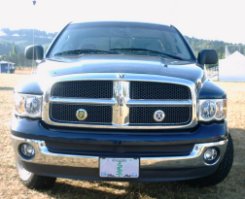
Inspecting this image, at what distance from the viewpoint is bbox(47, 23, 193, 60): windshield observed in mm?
4695

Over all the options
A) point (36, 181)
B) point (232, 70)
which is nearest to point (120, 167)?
point (36, 181)

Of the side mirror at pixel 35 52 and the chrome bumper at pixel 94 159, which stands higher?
the side mirror at pixel 35 52

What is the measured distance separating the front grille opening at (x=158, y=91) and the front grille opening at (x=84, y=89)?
20 centimetres

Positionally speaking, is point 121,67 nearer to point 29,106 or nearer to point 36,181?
point 29,106

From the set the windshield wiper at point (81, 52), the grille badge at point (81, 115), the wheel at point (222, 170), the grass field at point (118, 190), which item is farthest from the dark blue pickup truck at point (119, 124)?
the windshield wiper at point (81, 52)

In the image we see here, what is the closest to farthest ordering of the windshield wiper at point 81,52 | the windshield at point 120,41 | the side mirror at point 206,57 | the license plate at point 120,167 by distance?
1. the license plate at point 120,167
2. the windshield wiper at point 81,52
3. the windshield at point 120,41
4. the side mirror at point 206,57

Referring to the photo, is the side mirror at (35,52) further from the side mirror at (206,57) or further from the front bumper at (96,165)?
the side mirror at (206,57)

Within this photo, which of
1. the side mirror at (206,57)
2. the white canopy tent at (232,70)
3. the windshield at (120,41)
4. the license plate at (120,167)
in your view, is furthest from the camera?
the white canopy tent at (232,70)

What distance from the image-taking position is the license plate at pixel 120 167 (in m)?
3.33

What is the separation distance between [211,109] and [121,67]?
83cm

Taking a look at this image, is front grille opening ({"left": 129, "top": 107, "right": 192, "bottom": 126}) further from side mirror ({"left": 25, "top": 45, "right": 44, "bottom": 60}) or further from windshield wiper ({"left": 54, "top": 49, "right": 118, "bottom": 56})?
side mirror ({"left": 25, "top": 45, "right": 44, "bottom": 60})

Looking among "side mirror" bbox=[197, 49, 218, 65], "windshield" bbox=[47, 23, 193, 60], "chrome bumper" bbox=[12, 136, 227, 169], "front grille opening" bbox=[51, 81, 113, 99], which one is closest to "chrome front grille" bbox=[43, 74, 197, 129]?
"front grille opening" bbox=[51, 81, 113, 99]

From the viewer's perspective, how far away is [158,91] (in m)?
3.44

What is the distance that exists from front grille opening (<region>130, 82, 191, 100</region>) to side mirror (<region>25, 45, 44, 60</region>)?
1933 mm
